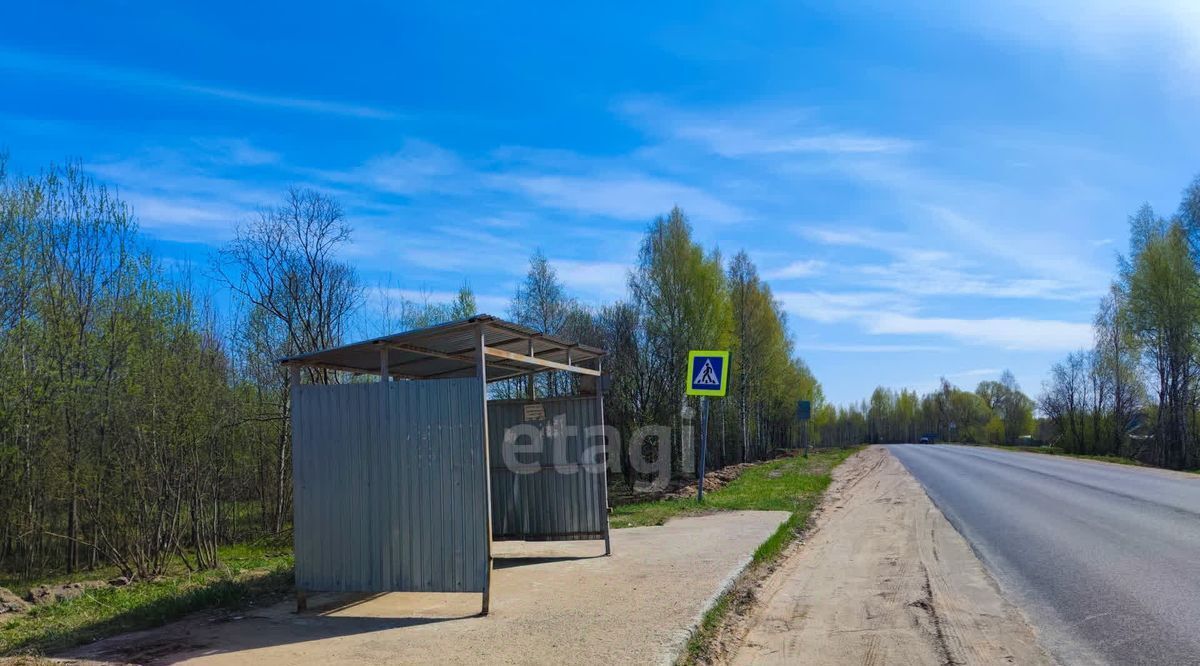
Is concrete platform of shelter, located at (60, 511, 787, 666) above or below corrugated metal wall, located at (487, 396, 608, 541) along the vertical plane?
below

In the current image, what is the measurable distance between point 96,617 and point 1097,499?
1687 cm

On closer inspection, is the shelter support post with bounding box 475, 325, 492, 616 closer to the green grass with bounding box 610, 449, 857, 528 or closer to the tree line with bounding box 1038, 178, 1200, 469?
the green grass with bounding box 610, 449, 857, 528

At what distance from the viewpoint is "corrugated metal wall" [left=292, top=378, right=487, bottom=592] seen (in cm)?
650

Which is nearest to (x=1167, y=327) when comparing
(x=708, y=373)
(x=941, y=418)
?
(x=708, y=373)

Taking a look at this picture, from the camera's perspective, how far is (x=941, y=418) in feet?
369

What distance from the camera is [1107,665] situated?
4.76 meters

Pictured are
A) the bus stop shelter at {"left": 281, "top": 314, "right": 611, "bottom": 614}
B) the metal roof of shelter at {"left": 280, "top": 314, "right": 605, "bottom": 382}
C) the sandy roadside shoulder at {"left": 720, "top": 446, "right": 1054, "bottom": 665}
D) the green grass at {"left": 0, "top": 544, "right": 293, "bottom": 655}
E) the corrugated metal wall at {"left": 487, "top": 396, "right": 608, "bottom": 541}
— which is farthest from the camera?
the corrugated metal wall at {"left": 487, "top": 396, "right": 608, "bottom": 541}

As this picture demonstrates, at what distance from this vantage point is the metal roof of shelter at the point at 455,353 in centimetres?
715

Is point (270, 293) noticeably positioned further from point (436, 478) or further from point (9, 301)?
point (436, 478)

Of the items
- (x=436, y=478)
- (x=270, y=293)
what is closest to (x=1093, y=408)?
(x=270, y=293)

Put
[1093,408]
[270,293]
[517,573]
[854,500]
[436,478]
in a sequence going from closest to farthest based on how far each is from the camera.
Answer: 1. [436,478]
2. [517,573]
3. [854,500]
4. [270,293]
5. [1093,408]

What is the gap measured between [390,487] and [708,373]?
9.54 metres

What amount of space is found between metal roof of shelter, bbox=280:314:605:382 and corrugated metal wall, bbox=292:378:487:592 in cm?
57

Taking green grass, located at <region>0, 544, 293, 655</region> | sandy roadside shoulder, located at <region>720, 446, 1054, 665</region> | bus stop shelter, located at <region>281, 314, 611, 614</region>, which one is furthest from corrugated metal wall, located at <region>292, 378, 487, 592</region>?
sandy roadside shoulder, located at <region>720, 446, 1054, 665</region>
